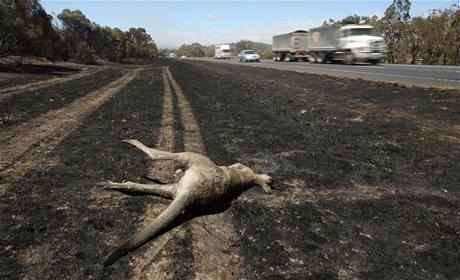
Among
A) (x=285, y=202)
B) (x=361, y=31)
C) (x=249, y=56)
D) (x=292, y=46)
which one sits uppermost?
(x=361, y=31)

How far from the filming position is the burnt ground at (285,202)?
11.2ft

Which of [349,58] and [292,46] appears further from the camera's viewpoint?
[292,46]

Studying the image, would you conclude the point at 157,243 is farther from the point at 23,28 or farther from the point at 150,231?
the point at 23,28

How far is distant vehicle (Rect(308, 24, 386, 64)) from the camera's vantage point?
29422 mm

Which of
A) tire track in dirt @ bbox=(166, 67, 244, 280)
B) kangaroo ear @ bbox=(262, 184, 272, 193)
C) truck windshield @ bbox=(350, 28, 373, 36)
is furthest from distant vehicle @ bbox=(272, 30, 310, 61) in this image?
tire track in dirt @ bbox=(166, 67, 244, 280)

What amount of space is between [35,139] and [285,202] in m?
4.83

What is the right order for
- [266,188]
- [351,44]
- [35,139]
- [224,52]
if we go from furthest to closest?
[224,52] < [351,44] < [35,139] < [266,188]

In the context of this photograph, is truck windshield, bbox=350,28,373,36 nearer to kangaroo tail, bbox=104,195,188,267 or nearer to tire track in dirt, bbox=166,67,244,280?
tire track in dirt, bbox=166,67,244,280

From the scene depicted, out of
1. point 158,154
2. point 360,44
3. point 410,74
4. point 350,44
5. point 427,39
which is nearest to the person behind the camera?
point 158,154

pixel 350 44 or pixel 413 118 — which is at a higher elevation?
pixel 350 44

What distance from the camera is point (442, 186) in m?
5.43

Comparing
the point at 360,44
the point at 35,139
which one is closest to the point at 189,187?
the point at 35,139

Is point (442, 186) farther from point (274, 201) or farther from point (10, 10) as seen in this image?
point (10, 10)

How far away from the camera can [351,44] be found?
30516 mm
